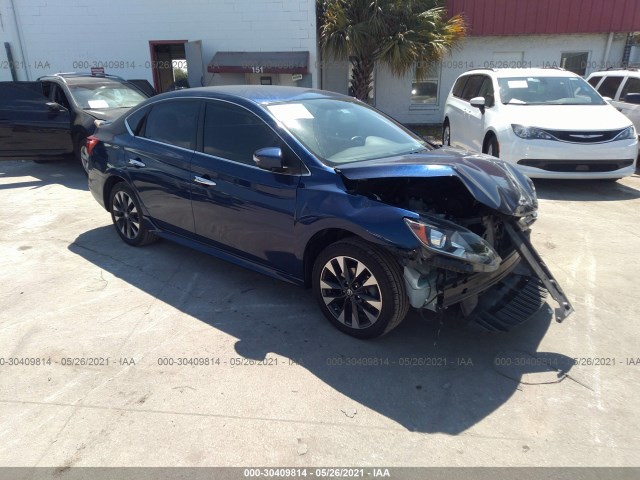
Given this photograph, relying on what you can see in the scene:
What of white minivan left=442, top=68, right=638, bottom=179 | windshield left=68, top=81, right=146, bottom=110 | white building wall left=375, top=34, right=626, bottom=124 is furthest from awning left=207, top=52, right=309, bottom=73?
white minivan left=442, top=68, right=638, bottom=179

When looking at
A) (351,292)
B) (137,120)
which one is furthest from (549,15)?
(351,292)

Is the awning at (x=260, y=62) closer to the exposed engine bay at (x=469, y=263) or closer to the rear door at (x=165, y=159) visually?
the rear door at (x=165, y=159)

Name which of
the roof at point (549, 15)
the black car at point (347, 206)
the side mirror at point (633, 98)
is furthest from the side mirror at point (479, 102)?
the roof at point (549, 15)

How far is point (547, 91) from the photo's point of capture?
8125 millimetres

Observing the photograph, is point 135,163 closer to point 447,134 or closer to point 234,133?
point 234,133

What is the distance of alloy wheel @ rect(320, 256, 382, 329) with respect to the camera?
10.7ft

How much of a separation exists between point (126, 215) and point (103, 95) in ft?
15.3

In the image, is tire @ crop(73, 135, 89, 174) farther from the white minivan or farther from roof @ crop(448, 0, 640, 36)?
roof @ crop(448, 0, 640, 36)

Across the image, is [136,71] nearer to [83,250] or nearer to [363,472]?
[83,250]

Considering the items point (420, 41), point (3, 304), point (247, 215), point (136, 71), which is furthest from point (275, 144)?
point (136, 71)

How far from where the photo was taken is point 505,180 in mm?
3447

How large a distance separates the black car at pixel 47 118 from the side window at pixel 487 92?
625 cm

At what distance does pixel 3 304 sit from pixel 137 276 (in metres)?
1.08

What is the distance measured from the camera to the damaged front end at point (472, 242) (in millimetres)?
3041
